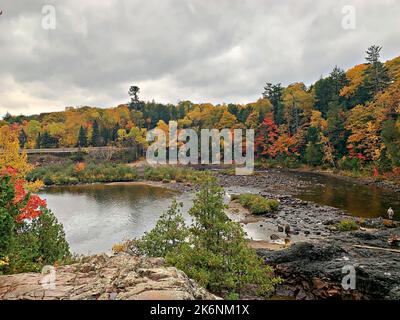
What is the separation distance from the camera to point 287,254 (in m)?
13.8

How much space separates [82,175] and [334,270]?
150ft

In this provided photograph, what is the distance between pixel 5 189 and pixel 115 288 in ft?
19.9

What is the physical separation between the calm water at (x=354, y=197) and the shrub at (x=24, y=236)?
871 inches

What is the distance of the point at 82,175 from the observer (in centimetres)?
4981

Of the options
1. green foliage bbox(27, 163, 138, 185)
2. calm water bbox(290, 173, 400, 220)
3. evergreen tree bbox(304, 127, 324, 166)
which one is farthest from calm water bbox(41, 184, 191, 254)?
evergreen tree bbox(304, 127, 324, 166)

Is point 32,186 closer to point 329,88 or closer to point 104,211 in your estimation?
point 104,211

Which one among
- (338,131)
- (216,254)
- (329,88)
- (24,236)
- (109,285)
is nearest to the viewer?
(109,285)

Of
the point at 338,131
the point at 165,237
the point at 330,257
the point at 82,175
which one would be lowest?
the point at 330,257

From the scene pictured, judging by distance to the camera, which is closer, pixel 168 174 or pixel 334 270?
pixel 334 270

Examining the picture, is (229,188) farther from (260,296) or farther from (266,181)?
(260,296)

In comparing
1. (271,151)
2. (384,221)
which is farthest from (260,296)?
(271,151)

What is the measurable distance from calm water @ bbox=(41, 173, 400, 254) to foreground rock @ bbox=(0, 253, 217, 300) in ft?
37.6

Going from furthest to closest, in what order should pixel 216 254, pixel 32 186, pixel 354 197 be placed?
1. pixel 354 197
2. pixel 32 186
3. pixel 216 254

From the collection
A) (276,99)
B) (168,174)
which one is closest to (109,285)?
(168,174)
